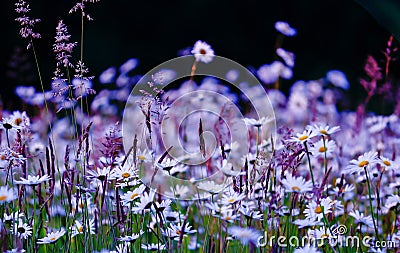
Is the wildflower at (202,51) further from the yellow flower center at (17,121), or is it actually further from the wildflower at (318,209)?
the wildflower at (318,209)

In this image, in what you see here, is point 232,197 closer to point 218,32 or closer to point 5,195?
point 5,195

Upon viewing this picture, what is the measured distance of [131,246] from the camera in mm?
1586

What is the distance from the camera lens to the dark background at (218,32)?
27.5ft

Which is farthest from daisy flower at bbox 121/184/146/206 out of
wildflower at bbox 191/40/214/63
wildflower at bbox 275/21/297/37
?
wildflower at bbox 275/21/297/37

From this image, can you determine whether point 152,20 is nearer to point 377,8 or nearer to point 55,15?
point 55,15

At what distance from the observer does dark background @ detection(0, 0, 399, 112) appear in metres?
8.37

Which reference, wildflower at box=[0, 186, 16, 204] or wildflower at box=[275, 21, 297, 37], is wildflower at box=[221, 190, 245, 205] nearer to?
wildflower at box=[0, 186, 16, 204]

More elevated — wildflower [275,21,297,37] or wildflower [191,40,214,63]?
wildflower [275,21,297,37]

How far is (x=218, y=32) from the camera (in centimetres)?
927

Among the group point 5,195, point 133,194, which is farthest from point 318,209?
point 5,195

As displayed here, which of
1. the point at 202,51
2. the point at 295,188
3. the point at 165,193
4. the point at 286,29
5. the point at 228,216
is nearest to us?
the point at 295,188

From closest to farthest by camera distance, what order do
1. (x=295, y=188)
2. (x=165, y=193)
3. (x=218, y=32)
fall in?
1. (x=295, y=188)
2. (x=165, y=193)
3. (x=218, y=32)

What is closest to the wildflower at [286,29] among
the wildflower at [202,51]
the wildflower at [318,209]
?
the wildflower at [202,51]

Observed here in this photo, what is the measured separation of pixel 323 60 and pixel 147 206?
8.24 meters
